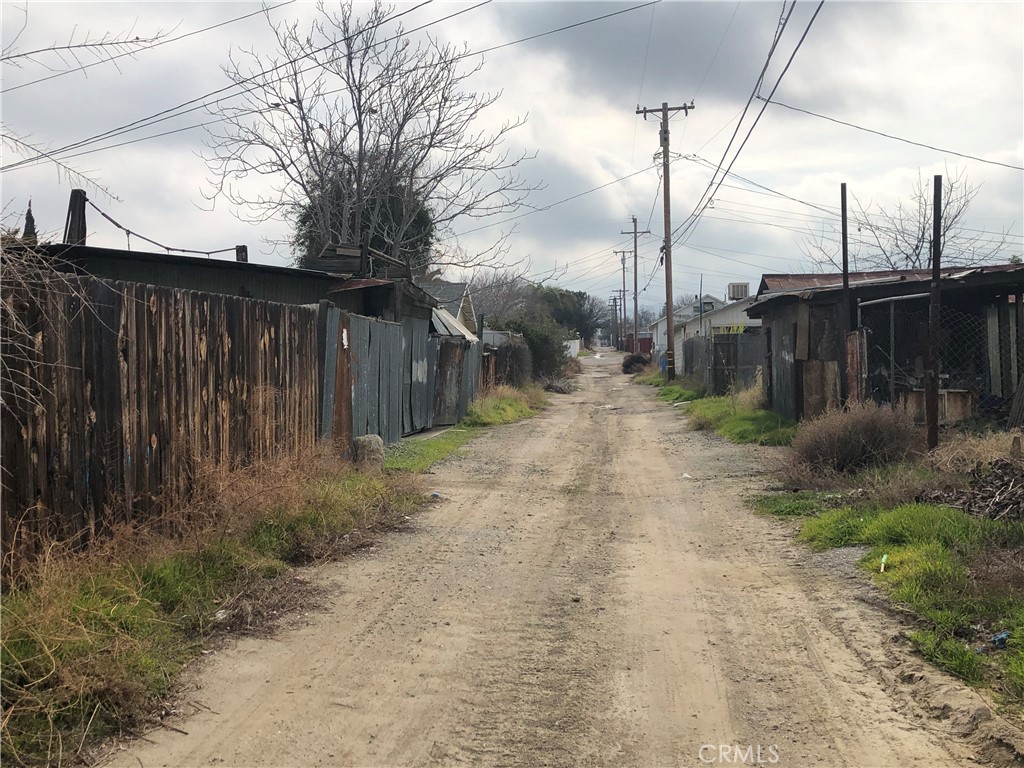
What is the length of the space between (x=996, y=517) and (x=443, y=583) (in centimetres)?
408

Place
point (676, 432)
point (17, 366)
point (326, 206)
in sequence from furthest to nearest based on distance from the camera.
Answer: point (326, 206), point (676, 432), point (17, 366)

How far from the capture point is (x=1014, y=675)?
3.92 metres

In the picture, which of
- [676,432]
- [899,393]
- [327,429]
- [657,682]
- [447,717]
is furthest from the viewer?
[676,432]

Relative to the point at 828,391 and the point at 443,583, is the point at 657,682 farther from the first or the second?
the point at 828,391

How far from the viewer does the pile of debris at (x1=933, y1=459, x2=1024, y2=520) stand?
6.25 metres

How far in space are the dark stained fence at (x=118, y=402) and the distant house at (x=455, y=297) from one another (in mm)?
25587

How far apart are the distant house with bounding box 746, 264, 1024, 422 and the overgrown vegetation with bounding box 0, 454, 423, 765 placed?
299 inches

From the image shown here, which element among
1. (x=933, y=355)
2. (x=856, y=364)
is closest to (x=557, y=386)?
(x=856, y=364)

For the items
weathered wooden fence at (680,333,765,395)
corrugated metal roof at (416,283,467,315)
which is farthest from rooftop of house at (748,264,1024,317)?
corrugated metal roof at (416,283,467,315)

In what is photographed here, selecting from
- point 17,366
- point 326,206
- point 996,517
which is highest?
point 326,206

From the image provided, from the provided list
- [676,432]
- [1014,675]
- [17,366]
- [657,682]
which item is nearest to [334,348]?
[17,366]

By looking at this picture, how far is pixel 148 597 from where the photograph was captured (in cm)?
469

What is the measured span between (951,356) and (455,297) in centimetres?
2512

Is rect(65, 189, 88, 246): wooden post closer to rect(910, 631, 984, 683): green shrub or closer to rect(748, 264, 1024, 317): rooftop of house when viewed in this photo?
rect(748, 264, 1024, 317): rooftop of house
